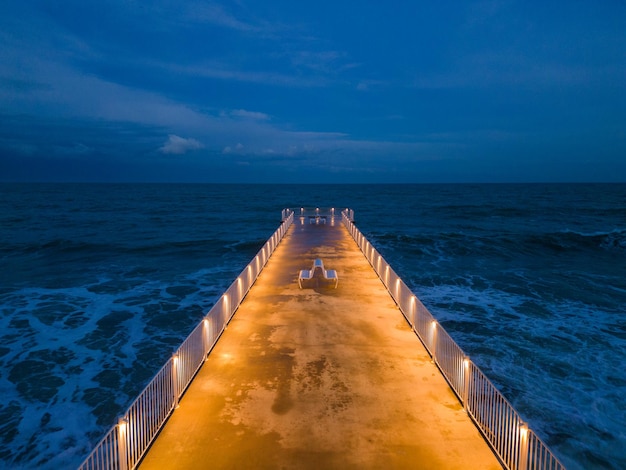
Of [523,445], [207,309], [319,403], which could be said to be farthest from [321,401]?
[207,309]

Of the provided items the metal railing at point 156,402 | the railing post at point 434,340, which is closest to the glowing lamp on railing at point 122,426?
the metal railing at point 156,402

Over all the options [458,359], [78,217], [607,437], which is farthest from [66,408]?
[78,217]

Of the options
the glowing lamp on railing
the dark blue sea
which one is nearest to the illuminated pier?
the glowing lamp on railing

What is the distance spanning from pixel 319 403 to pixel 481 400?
319 centimetres

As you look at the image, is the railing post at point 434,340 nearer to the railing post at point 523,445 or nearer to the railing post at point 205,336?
the railing post at point 523,445

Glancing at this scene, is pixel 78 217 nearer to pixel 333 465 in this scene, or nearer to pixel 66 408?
pixel 66 408

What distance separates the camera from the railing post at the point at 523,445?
574 centimetres

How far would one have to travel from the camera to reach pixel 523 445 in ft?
19.0

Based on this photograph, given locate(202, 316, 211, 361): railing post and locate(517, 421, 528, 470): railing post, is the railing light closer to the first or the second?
locate(517, 421, 528, 470): railing post

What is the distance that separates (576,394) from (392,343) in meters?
7.18

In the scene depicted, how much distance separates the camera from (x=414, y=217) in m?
74.3

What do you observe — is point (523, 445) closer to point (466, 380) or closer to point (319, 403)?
point (466, 380)

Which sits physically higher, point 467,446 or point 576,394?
point 467,446

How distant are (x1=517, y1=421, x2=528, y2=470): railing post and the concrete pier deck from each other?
0.62 metres
